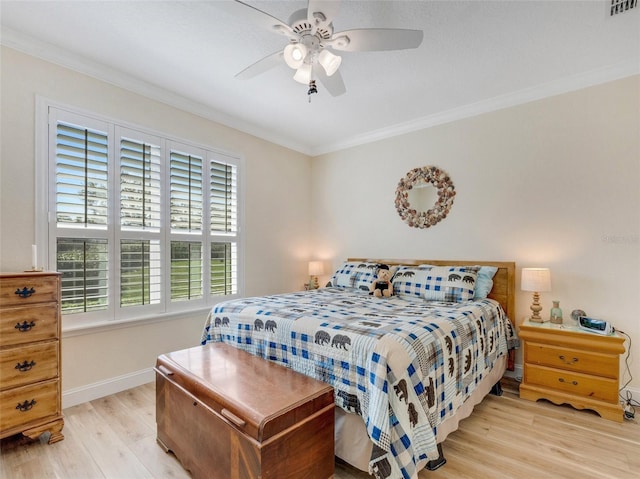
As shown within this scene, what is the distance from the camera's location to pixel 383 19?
2027 mm

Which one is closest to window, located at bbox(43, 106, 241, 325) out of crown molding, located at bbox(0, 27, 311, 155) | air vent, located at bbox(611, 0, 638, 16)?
crown molding, located at bbox(0, 27, 311, 155)

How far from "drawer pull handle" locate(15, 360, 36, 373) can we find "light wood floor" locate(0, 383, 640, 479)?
0.48m

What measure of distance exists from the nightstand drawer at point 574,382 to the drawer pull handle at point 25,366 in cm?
354

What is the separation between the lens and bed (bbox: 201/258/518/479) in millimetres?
1420

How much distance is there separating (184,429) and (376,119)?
11.2 ft

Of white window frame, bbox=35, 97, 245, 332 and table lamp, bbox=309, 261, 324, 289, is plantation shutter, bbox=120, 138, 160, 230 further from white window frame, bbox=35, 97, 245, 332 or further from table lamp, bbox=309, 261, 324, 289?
table lamp, bbox=309, 261, 324, 289

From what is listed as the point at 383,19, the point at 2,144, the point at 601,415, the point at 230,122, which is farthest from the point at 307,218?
the point at 601,415

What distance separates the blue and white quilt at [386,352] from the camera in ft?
4.61

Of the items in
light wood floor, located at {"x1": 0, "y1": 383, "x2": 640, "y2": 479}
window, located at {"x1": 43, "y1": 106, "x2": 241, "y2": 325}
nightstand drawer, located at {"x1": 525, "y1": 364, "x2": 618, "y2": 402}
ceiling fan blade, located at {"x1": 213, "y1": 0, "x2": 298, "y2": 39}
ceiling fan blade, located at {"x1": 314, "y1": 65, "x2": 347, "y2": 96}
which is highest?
ceiling fan blade, located at {"x1": 213, "y1": 0, "x2": 298, "y2": 39}

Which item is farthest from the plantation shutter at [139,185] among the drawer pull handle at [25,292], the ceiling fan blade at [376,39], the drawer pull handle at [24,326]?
the ceiling fan blade at [376,39]

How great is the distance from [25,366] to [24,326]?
0.79ft

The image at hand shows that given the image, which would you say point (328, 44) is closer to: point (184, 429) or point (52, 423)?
point (184, 429)

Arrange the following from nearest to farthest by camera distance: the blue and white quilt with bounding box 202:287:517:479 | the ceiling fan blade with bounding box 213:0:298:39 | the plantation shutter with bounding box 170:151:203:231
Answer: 1. the blue and white quilt with bounding box 202:287:517:479
2. the ceiling fan blade with bounding box 213:0:298:39
3. the plantation shutter with bounding box 170:151:203:231

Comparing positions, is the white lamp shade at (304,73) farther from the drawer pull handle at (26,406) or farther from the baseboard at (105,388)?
the baseboard at (105,388)
